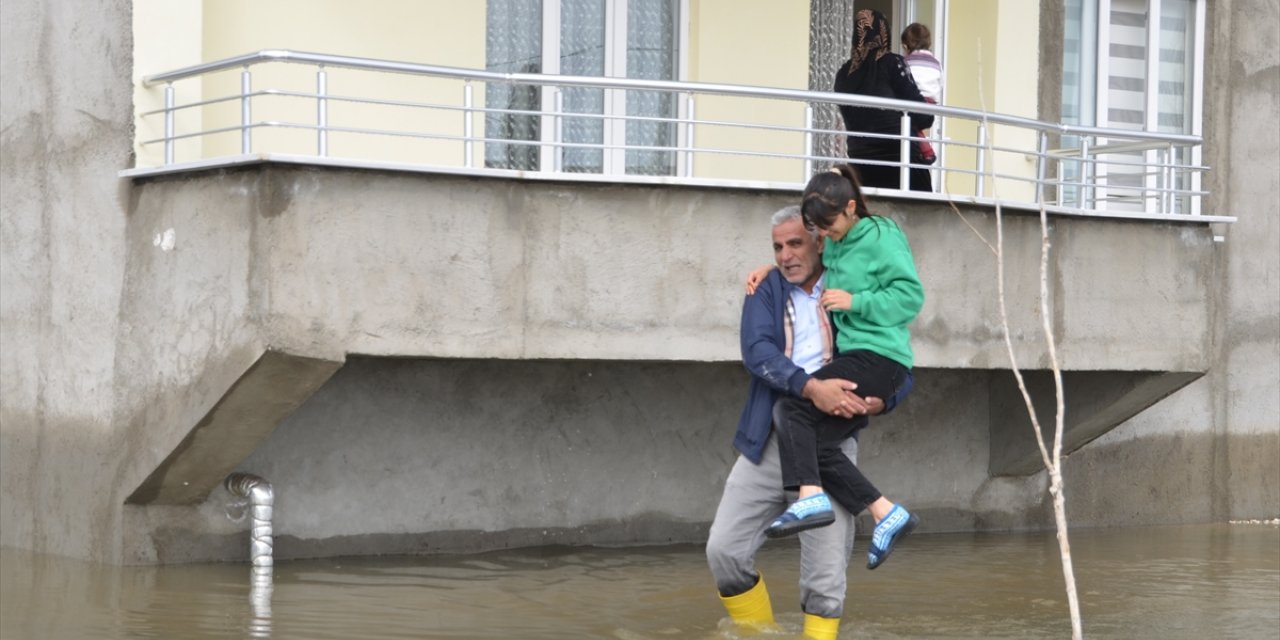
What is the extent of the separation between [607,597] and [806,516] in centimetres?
313

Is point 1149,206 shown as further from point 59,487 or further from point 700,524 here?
point 59,487

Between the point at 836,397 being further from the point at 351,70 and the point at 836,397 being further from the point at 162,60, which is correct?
the point at 162,60

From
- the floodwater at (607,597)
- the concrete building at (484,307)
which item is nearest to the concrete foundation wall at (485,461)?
the concrete building at (484,307)

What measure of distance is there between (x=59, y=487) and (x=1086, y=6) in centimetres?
903

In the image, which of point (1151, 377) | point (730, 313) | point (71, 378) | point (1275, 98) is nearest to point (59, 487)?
point (71, 378)

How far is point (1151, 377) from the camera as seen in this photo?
44.7 feet

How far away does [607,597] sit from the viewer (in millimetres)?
10289

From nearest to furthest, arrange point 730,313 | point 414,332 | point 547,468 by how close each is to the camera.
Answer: point 414,332, point 730,313, point 547,468

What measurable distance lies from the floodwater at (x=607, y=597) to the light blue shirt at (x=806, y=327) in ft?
4.32

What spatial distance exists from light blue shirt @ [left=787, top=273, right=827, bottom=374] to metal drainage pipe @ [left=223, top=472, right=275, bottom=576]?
14.6 feet

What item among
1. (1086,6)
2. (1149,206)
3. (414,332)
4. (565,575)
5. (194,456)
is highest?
(1086,6)

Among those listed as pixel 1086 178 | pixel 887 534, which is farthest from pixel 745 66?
pixel 887 534

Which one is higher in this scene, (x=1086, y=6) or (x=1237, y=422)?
(x=1086, y=6)

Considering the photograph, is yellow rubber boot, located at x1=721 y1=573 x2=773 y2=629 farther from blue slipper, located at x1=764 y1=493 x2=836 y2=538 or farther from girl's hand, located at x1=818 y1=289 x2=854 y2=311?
girl's hand, located at x1=818 y1=289 x2=854 y2=311
